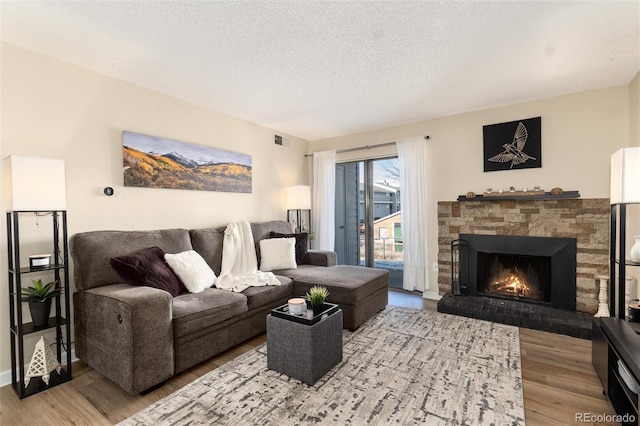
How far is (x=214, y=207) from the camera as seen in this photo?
368 cm

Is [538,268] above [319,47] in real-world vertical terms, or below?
below

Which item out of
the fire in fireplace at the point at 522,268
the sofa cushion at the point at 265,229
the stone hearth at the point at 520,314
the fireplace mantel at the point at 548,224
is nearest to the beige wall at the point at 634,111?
the fireplace mantel at the point at 548,224

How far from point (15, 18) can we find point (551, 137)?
4.76 metres

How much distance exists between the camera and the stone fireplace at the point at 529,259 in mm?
3113

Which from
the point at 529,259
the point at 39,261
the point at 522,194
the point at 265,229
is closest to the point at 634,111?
the point at 522,194

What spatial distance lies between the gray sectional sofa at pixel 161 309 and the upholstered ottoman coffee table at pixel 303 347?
1.69 ft

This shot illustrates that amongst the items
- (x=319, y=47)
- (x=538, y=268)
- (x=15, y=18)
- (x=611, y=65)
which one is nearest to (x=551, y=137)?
(x=611, y=65)

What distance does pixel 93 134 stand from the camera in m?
2.64

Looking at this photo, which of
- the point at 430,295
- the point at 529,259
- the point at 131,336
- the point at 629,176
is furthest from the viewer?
the point at 430,295

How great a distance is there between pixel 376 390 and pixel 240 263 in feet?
6.59

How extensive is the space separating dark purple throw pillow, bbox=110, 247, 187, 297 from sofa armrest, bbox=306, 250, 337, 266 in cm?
167

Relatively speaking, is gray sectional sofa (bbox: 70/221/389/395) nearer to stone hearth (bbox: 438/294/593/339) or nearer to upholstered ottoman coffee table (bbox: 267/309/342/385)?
upholstered ottoman coffee table (bbox: 267/309/342/385)

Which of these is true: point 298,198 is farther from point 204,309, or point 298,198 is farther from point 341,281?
point 204,309

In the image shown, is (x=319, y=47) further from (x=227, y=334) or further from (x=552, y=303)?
(x=552, y=303)
